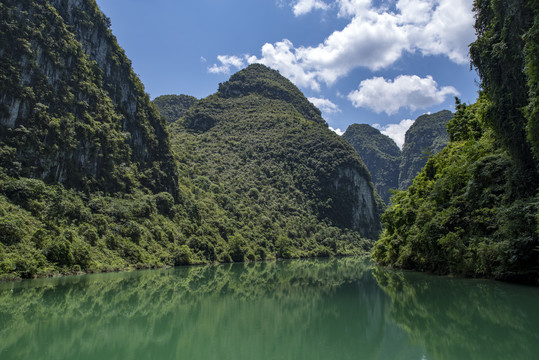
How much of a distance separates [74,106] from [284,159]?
264ft

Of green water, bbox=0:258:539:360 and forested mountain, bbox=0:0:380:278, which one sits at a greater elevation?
forested mountain, bbox=0:0:380:278

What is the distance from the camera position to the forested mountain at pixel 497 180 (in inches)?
718

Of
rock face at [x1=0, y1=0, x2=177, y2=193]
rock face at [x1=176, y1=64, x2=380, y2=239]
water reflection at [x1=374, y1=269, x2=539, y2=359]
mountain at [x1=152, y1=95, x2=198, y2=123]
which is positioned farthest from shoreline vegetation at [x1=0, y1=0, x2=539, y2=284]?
mountain at [x1=152, y1=95, x2=198, y2=123]

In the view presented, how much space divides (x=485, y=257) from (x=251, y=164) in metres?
105

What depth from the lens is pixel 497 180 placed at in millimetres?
23219

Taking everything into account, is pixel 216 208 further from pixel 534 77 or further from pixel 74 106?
pixel 534 77

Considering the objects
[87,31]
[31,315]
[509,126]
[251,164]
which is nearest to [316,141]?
[251,164]

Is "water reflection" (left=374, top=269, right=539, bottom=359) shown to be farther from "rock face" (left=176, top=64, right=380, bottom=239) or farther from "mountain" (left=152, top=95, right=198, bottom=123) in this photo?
"mountain" (left=152, top=95, right=198, bottom=123)

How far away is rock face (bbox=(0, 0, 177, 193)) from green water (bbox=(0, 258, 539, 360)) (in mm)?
39668

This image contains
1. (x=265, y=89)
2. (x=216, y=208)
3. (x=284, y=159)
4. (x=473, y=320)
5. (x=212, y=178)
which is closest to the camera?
(x=473, y=320)

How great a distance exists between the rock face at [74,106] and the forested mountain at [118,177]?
0.70ft

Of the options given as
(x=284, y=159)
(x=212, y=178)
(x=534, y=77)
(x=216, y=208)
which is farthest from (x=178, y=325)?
(x=284, y=159)

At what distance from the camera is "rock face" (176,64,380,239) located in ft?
395

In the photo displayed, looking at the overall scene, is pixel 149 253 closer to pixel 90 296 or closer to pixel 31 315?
pixel 90 296
